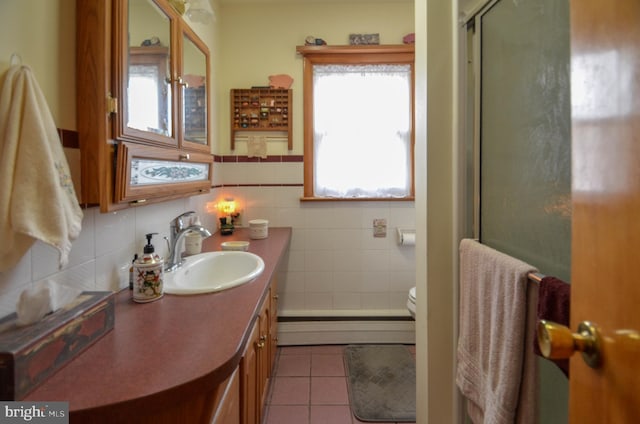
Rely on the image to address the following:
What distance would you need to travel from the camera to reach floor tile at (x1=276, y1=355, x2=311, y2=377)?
2021mm

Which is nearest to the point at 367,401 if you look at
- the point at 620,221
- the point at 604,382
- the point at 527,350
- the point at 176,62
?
the point at 527,350

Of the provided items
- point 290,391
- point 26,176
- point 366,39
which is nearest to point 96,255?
point 26,176

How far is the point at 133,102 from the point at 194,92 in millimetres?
640

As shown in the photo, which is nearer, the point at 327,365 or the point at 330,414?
the point at 330,414

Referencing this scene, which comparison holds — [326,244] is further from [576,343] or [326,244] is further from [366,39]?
[576,343]

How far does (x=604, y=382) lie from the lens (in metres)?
0.41

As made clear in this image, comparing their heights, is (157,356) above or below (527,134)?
below

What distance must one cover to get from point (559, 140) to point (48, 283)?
123 centimetres

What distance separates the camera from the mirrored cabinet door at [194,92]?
1474 mm

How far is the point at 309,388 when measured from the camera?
6.14 ft

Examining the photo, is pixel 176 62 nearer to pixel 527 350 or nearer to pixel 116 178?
Answer: pixel 116 178
